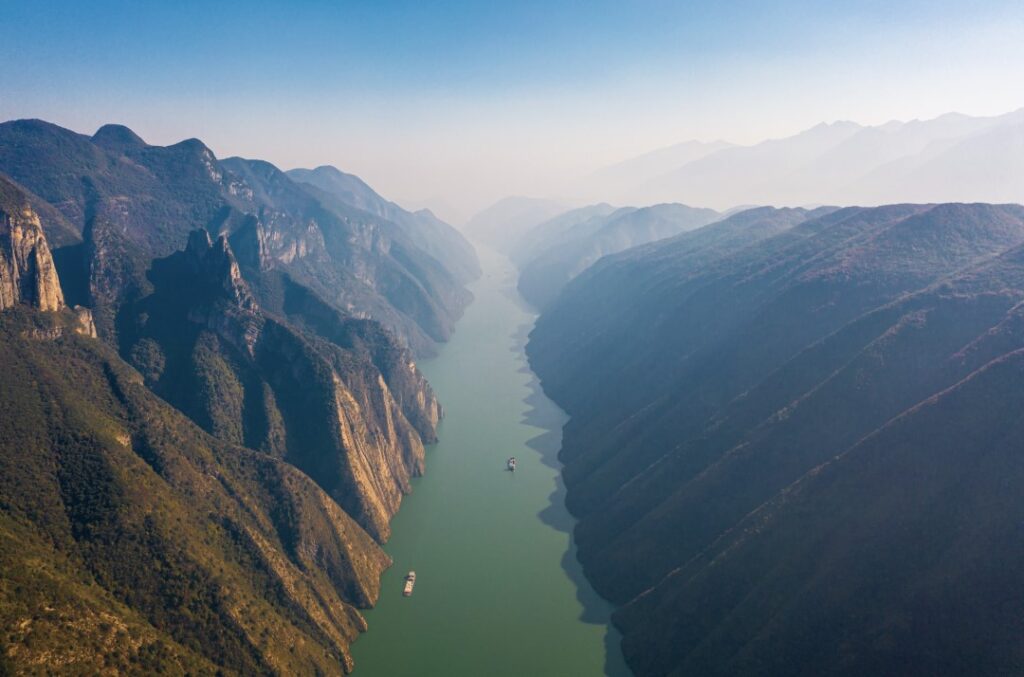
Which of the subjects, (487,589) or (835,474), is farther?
(487,589)

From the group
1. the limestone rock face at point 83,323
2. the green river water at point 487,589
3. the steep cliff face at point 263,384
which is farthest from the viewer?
the steep cliff face at point 263,384

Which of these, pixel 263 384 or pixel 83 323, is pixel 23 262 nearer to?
pixel 83 323

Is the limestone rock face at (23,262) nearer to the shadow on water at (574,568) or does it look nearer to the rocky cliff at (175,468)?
the rocky cliff at (175,468)

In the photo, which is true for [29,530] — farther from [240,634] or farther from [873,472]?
[873,472]

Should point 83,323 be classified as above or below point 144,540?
above

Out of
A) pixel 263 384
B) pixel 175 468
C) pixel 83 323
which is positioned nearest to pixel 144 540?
pixel 175 468

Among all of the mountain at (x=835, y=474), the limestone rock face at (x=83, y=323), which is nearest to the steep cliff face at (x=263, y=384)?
the limestone rock face at (x=83, y=323)

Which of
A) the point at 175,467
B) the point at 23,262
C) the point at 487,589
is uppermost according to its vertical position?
the point at 23,262
